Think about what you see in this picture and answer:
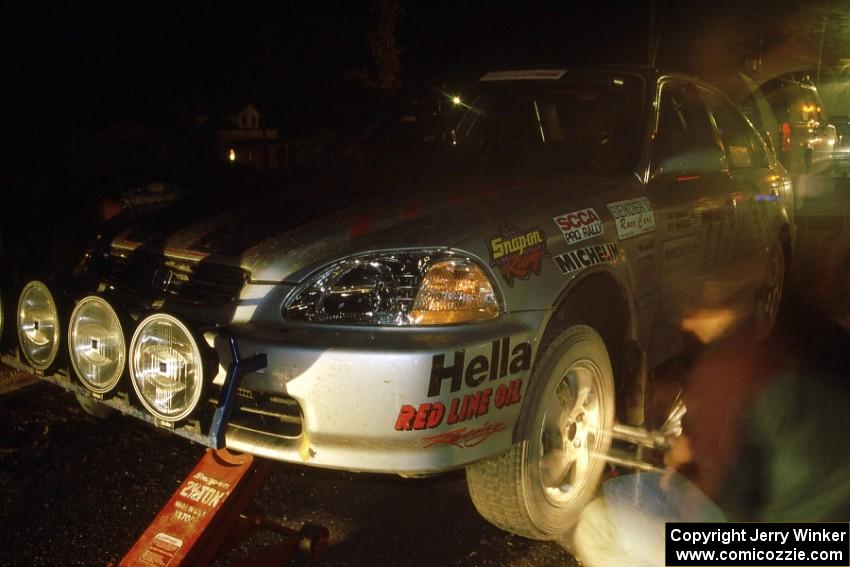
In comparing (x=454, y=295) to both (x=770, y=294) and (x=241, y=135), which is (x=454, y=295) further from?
(x=241, y=135)

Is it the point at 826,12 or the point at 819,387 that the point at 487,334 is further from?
the point at 826,12

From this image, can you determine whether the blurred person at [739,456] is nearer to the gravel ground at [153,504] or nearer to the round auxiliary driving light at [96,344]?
the gravel ground at [153,504]

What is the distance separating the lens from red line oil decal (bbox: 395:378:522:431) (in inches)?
92.6

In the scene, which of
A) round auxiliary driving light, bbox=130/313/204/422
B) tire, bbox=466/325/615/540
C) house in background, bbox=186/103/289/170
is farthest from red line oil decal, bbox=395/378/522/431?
house in background, bbox=186/103/289/170

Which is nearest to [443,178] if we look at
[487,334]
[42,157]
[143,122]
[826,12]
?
[487,334]

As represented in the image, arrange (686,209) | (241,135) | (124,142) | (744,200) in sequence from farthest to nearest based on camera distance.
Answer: (241,135), (124,142), (744,200), (686,209)

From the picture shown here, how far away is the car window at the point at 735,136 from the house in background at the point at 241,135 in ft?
158

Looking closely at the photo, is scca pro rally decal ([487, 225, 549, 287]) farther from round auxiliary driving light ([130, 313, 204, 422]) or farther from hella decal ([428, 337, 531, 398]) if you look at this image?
round auxiliary driving light ([130, 313, 204, 422])

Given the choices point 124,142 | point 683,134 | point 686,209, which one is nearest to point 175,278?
point 686,209

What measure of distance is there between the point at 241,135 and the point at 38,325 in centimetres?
5967

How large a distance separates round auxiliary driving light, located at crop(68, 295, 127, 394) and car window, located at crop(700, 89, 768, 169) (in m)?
3.47

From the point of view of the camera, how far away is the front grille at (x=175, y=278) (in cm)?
266

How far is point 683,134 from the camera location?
4.18 m

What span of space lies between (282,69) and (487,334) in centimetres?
4348
